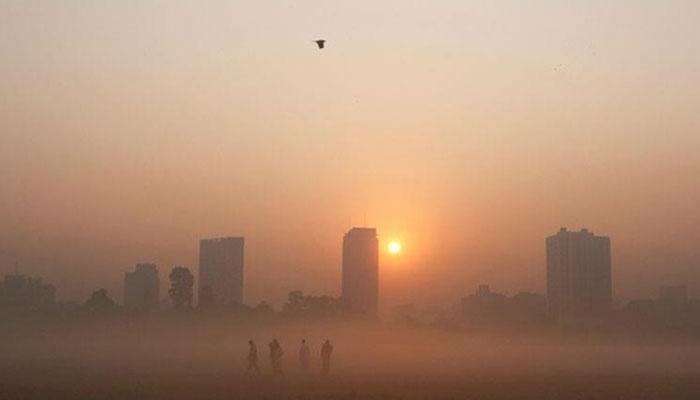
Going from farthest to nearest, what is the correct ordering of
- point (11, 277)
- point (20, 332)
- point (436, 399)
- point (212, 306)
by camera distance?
point (11, 277)
point (212, 306)
point (20, 332)
point (436, 399)

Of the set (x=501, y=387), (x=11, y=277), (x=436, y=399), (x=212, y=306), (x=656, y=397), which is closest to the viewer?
(x=436, y=399)

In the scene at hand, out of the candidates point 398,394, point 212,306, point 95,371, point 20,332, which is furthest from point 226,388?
point 212,306

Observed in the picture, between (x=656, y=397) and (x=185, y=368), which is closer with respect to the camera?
(x=656, y=397)

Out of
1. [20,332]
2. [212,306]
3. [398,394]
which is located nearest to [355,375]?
[398,394]

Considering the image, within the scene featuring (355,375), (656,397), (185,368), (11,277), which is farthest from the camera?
(11,277)

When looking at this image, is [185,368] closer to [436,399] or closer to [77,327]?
[436,399]

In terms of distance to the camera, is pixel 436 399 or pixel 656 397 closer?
pixel 436 399

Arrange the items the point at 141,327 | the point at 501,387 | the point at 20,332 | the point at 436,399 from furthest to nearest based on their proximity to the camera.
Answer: the point at 141,327 < the point at 20,332 < the point at 501,387 < the point at 436,399

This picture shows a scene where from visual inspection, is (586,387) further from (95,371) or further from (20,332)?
(20,332)

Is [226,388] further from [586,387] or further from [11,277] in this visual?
[11,277]
